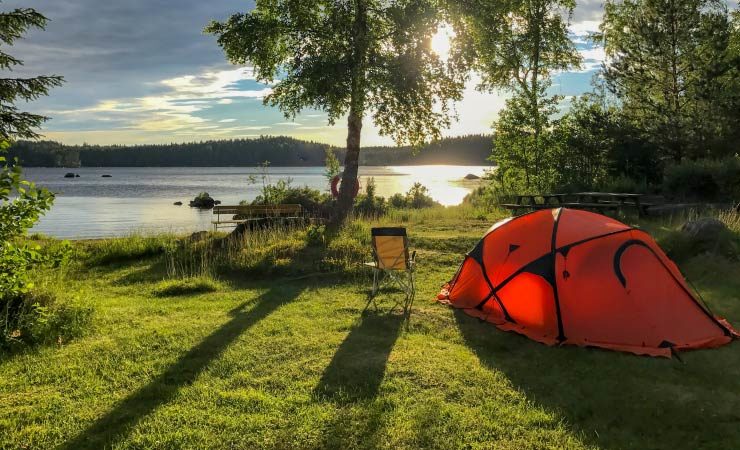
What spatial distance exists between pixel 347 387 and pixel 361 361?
71cm

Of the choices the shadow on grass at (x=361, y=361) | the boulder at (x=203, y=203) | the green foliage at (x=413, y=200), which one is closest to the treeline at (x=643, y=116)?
the green foliage at (x=413, y=200)

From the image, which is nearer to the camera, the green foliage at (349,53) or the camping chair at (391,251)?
the camping chair at (391,251)

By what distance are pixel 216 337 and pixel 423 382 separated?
3117 millimetres

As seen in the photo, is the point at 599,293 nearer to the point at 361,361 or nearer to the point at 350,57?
the point at 361,361

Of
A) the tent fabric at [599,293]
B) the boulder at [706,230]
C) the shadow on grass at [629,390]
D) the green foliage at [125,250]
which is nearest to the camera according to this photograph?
the shadow on grass at [629,390]

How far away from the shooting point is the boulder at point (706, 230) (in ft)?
33.7

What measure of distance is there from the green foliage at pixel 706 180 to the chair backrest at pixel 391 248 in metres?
13.3

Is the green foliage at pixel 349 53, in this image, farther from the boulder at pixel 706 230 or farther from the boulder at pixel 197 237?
the boulder at pixel 706 230

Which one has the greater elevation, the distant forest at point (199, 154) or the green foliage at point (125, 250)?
the distant forest at point (199, 154)

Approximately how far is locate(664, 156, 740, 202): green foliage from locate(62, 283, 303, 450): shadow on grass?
15.9 meters

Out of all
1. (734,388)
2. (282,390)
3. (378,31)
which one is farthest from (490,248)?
(378,31)

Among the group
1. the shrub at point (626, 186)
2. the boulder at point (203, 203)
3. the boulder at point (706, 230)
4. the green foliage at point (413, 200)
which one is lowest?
the boulder at point (203, 203)

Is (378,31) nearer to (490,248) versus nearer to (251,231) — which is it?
(251,231)

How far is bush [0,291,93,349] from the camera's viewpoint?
253 inches
